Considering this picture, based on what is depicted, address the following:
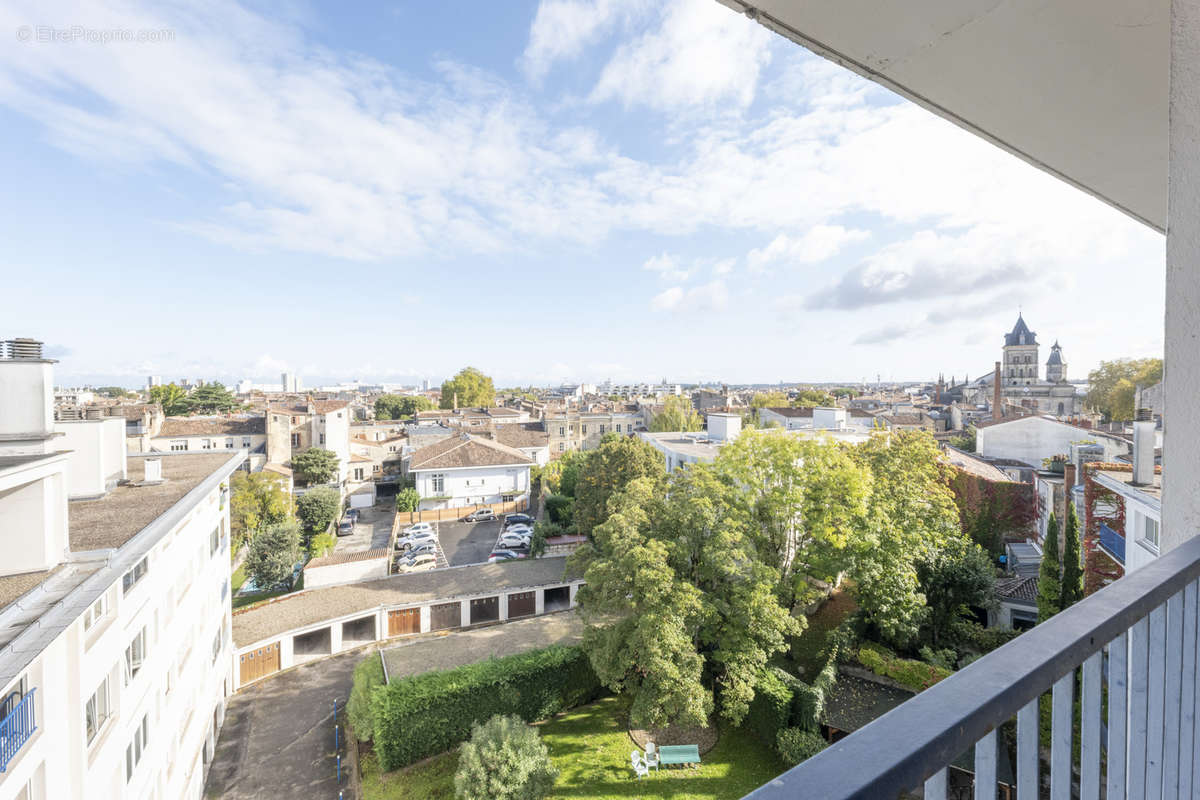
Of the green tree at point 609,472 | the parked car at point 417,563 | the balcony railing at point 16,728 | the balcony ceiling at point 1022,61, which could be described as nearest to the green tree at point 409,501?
the parked car at point 417,563

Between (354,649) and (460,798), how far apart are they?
7.78m

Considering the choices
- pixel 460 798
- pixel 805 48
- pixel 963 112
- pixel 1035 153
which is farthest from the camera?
pixel 460 798

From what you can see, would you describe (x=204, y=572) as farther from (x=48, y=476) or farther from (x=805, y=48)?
(x=805, y=48)

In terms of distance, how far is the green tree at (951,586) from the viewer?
1304 cm

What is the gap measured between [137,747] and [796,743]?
9.99m

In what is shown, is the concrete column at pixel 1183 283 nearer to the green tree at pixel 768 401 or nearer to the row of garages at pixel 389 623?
the row of garages at pixel 389 623

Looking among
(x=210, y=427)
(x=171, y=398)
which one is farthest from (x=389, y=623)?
(x=171, y=398)

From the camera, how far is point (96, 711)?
20.3ft

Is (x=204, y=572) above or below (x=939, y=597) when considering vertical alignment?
above

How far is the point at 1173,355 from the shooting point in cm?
171

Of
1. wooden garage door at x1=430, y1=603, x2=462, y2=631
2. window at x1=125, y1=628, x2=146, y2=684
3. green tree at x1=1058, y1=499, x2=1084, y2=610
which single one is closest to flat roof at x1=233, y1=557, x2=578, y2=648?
wooden garage door at x1=430, y1=603, x2=462, y2=631

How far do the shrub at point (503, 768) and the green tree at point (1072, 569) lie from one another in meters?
11.5

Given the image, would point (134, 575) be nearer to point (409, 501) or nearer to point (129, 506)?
point (129, 506)

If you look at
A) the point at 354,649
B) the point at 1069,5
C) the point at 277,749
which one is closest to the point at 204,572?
the point at 277,749
